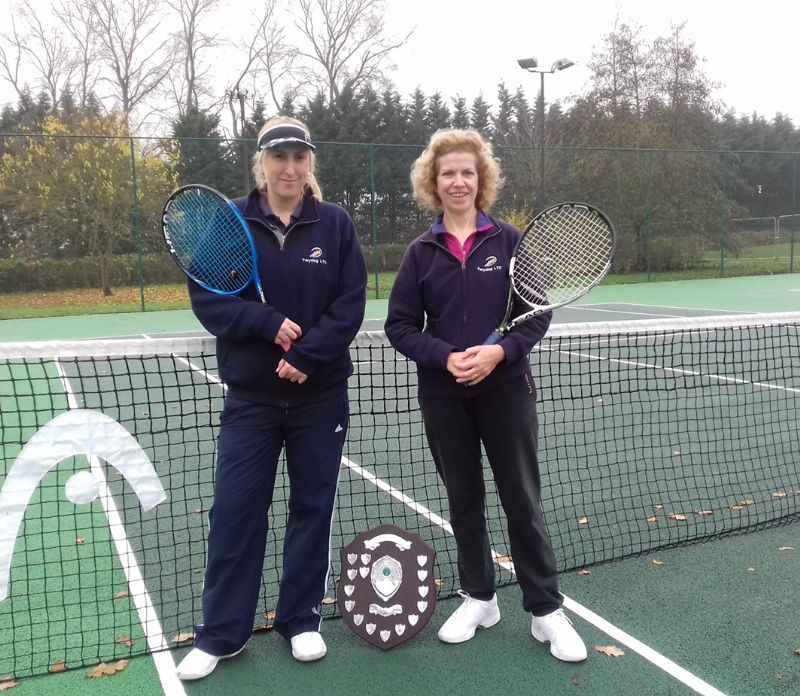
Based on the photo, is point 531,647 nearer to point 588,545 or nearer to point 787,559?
point 588,545

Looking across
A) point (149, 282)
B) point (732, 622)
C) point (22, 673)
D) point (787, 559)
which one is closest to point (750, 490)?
point (787, 559)

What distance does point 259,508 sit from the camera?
2.93 metres

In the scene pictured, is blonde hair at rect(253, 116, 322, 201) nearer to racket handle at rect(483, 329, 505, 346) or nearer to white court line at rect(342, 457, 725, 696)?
racket handle at rect(483, 329, 505, 346)

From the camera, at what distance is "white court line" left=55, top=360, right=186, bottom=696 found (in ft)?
9.43

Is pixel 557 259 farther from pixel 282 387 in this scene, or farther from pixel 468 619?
pixel 468 619

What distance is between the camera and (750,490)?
15.5ft

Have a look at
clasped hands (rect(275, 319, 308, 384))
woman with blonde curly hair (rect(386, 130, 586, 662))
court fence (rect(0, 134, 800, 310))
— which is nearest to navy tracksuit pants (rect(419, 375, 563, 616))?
woman with blonde curly hair (rect(386, 130, 586, 662))

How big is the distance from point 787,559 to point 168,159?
59.3 ft

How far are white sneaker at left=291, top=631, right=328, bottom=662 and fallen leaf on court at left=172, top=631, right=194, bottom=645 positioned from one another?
18.5 inches

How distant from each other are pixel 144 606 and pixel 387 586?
1.14 meters

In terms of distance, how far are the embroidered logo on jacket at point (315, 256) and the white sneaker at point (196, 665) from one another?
1.52 meters

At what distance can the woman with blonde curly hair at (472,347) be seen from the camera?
2895mm

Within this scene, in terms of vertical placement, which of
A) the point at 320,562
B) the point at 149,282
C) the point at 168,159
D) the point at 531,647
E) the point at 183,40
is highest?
the point at 183,40

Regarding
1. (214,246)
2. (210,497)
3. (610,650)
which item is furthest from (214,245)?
(210,497)
